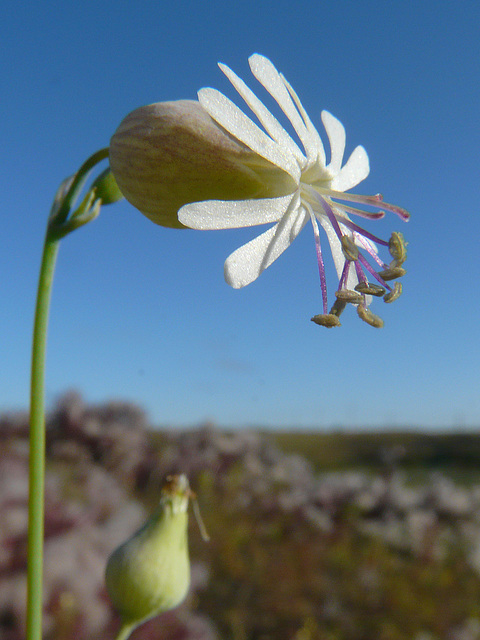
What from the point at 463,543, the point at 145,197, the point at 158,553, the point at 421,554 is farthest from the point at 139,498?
the point at 145,197

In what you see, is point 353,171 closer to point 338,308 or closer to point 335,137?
point 335,137

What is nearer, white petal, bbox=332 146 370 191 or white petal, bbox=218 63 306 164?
white petal, bbox=218 63 306 164

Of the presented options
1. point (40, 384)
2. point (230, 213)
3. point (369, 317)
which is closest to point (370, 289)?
point (369, 317)

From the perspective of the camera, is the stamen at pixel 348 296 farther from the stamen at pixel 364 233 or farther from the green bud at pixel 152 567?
the green bud at pixel 152 567

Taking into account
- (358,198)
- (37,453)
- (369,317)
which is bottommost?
(37,453)

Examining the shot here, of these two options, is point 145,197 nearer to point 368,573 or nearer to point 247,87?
point 247,87

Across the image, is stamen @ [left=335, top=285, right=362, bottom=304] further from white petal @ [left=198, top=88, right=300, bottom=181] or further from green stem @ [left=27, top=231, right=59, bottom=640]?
green stem @ [left=27, top=231, right=59, bottom=640]

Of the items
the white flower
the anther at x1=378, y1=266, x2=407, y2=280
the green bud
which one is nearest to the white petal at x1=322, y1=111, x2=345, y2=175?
the white flower
